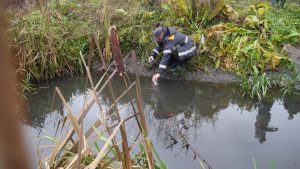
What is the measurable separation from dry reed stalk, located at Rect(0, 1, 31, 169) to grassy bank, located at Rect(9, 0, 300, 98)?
5245 millimetres

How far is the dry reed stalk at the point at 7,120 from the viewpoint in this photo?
0.64 ft

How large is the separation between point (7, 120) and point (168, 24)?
→ 670cm

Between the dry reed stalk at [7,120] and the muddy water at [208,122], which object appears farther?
the muddy water at [208,122]

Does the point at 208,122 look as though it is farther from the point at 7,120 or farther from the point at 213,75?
the point at 7,120

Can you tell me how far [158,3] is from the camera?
7.45 m

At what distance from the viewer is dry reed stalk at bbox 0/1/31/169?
20 cm

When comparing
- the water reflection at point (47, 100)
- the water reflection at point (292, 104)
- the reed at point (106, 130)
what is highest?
the reed at point (106, 130)

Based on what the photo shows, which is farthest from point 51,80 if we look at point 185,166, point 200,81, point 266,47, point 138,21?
point 266,47

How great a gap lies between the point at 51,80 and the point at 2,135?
20.0ft

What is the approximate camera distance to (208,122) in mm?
4801

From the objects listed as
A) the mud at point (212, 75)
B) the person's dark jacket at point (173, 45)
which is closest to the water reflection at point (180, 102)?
the mud at point (212, 75)

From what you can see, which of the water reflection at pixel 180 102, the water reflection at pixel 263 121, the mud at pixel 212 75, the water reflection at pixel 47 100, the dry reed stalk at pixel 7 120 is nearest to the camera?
the dry reed stalk at pixel 7 120

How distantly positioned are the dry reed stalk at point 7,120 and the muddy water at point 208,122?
10.4 feet

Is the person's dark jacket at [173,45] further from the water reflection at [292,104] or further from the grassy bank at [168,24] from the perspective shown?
the water reflection at [292,104]
